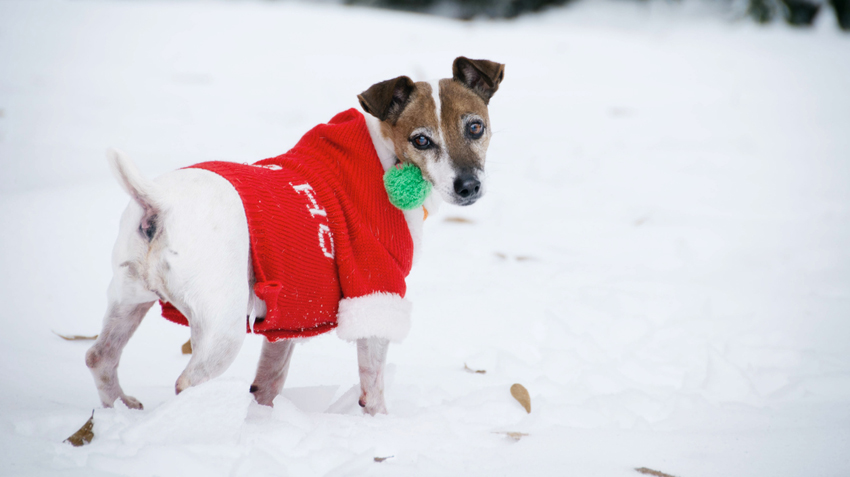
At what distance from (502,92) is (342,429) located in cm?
621

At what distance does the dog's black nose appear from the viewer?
2.36 meters

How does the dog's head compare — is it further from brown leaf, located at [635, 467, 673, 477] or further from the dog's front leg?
brown leaf, located at [635, 467, 673, 477]

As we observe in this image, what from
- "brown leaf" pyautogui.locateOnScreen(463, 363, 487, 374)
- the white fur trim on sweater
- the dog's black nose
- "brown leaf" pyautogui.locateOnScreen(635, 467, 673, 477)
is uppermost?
the dog's black nose

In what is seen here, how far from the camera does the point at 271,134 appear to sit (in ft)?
18.7

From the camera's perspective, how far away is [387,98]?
2.43m

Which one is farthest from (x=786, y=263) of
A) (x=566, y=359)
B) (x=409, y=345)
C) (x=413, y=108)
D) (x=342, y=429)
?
(x=342, y=429)

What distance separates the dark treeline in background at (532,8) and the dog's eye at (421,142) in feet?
29.9

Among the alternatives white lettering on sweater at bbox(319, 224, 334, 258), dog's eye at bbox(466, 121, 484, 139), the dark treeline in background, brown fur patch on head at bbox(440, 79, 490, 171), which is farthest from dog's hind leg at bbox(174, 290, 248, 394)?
the dark treeline in background

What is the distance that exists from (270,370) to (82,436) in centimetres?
91

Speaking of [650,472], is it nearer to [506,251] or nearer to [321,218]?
[321,218]

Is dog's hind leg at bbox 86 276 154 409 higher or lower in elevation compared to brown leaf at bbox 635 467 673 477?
higher

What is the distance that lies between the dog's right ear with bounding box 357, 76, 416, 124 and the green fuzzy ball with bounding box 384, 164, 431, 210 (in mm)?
293

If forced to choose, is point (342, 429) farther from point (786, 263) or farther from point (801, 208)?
point (801, 208)

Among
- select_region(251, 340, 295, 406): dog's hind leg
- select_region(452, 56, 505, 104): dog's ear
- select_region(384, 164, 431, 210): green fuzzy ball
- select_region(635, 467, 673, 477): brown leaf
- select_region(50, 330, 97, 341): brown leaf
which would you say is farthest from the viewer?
select_region(50, 330, 97, 341): brown leaf
